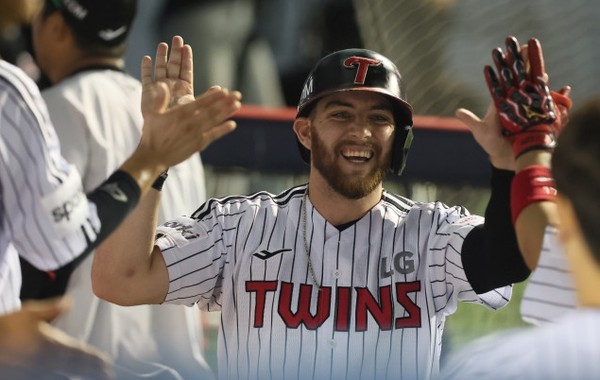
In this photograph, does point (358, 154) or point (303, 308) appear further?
point (358, 154)

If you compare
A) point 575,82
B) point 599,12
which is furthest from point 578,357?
point 599,12

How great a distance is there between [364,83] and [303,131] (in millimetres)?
269

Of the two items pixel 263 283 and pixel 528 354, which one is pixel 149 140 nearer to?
pixel 263 283

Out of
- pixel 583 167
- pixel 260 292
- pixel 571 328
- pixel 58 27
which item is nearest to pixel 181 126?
pixel 260 292

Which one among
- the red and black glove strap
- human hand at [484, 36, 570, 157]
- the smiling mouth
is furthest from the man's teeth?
the red and black glove strap

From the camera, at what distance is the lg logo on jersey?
138 inches

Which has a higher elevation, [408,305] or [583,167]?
[583,167]

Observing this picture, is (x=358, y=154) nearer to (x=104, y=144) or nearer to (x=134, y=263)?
(x=134, y=263)

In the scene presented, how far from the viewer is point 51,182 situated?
2.69 meters

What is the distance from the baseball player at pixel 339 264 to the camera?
11.2 ft

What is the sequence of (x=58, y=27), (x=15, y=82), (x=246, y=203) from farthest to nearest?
(x=58, y=27)
(x=246, y=203)
(x=15, y=82)

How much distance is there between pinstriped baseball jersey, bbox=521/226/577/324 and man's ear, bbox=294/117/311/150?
38.3 inches

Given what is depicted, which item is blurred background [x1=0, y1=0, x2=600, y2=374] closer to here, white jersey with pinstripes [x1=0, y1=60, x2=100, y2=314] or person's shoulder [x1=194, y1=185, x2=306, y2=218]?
person's shoulder [x1=194, y1=185, x2=306, y2=218]

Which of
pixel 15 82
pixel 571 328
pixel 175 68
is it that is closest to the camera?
pixel 571 328
